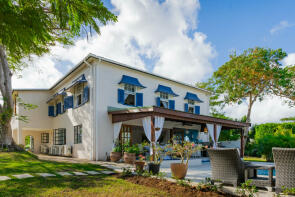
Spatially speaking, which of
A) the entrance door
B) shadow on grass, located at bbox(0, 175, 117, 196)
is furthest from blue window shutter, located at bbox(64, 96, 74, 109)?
shadow on grass, located at bbox(0, 175, 117, 196)

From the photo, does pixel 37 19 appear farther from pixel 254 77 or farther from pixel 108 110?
pixel 254 77

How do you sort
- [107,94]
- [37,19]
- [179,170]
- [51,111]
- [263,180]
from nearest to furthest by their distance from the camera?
[37,19] → [263,180] → [179,170] → [107,94] → [51,111]

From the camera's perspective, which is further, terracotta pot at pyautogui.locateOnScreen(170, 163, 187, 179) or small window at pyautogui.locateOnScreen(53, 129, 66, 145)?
small window at pyautogui.locateOnScreen(53, 129, 66, 145)

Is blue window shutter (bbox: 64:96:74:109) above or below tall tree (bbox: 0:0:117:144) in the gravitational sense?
below

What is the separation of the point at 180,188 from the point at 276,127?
16.6 meters

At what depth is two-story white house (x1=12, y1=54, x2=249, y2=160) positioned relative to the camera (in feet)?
37.3

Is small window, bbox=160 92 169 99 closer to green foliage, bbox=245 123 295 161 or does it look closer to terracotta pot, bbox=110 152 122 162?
terracotta pot, bbox=110 152 122 162

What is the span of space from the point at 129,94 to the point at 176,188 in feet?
28.4

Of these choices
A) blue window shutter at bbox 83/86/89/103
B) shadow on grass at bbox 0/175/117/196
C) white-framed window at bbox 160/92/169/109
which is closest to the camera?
shadow on grass at bbox 0/175/117/196

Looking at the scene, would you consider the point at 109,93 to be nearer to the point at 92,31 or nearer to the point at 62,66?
the point at 62,66

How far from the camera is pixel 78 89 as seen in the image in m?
13.6

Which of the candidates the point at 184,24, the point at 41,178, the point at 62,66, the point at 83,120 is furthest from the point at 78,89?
the point at 41,178

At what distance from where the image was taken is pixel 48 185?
5.30m

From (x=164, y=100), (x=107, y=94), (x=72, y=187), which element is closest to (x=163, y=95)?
(x=164, y=100)
